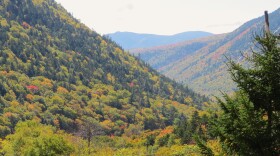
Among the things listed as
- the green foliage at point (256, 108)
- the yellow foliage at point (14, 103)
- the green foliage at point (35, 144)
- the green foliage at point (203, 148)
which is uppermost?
the green foliage at point (256, 108)

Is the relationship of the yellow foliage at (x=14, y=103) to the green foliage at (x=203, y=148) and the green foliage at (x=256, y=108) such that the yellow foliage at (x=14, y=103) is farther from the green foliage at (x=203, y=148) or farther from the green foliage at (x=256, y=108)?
the green foliage at (x=256, y=108)

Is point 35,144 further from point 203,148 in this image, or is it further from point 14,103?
point 14,103

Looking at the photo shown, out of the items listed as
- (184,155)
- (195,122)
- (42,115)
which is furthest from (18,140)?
(42,115)

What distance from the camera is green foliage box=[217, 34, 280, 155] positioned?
23359 millimetres

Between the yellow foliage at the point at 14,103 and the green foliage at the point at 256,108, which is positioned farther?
the yellow foliage at the point at 14,103

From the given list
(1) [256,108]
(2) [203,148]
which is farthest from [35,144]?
(1) [256,108]

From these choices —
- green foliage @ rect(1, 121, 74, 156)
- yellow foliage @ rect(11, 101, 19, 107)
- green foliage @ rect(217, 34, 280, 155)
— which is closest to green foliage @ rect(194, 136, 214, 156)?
green foliage @ rect(217, 34, 280, 155)

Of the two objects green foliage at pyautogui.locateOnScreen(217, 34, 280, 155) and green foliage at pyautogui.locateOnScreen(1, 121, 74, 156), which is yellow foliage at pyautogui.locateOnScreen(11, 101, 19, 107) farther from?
green foliage at pyautogui.locateOnScreen(217, 34, 280, 155)

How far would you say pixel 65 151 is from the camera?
86562 millimetres

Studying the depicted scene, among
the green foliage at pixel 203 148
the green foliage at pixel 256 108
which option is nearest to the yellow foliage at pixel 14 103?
the green foliage at pixel 203 148

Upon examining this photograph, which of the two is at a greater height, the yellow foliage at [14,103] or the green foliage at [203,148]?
the green foliage at [203,148]

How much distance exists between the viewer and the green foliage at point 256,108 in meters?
23.4

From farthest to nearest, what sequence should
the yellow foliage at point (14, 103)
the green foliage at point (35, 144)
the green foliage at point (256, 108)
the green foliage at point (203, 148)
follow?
1. the yellow foliage at point (14, 103)
2. the green foliage at point (35, 144)
3. the green foliage at point (203, 148)
4. the green foliage at point (256, 108)

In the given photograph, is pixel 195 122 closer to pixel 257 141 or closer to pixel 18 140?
pixel 18 140
